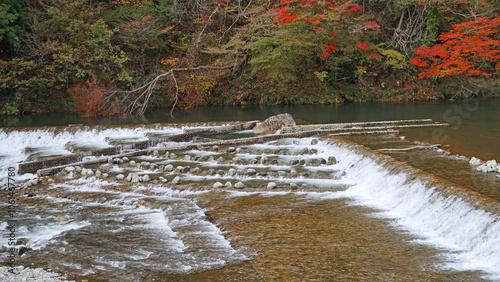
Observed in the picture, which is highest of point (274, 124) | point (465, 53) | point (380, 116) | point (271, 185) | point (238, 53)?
point (238, 53)

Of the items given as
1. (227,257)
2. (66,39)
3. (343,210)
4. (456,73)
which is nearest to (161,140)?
(343,210)

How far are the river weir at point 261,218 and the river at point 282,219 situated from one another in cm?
2

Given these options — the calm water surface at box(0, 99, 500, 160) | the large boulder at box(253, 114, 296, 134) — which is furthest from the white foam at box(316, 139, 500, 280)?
the large boulder at box(253, 114, 296, 134)

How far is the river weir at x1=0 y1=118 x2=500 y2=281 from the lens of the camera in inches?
182

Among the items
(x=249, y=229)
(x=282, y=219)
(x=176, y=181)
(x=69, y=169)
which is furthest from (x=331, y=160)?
(x=69, y=169)

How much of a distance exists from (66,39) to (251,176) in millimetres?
15216

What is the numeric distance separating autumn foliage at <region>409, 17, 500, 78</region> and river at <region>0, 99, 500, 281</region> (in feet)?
34.8

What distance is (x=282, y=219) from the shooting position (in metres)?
6.04

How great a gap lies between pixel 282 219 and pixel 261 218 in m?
0.29

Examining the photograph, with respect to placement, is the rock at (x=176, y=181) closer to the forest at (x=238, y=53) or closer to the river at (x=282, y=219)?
the river at (x=282, y=219)

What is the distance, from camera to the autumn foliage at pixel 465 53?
64.8 ft

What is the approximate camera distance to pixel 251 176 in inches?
334

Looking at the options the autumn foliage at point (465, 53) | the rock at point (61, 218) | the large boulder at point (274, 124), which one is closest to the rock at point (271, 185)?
the rock at point (61, 218)

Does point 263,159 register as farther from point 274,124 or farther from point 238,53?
point 238,53
